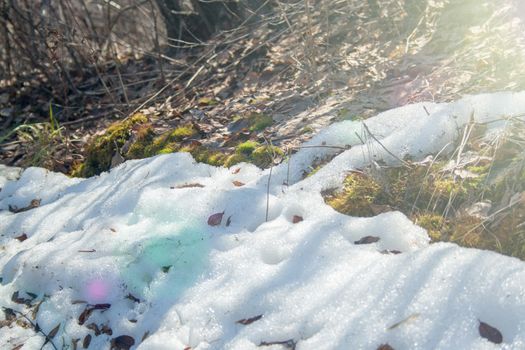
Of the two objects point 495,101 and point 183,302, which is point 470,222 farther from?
point 183,302

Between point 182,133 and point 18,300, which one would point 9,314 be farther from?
point 182,133

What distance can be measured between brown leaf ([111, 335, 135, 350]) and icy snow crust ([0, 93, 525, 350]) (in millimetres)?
33

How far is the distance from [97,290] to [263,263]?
82 centimetres

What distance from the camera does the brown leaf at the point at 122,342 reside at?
8.14ft

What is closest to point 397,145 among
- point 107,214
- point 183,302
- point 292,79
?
point 183,302

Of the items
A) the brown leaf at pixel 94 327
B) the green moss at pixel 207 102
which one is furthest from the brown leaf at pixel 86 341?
the green moss at pixel 207 102

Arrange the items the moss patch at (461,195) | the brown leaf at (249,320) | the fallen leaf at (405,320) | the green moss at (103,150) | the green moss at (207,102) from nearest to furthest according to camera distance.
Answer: the fallen leaf at (405,320) < the brown leaf at (249,320) < the moss patch at (461,195) < the green moss at (103,150) < the green moss at (207,102)

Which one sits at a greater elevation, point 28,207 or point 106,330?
point 28,207

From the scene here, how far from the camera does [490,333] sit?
190 centimetres

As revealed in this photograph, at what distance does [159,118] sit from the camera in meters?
4.73

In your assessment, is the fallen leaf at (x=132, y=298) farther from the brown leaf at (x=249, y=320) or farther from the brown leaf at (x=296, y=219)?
the brown leaf at (x=296, y=219)

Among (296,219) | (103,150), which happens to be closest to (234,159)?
(296,219)

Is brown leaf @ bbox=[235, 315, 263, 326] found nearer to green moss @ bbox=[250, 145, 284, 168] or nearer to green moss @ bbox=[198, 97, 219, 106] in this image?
green moss @ bbox=[250, 145, 284, 168]

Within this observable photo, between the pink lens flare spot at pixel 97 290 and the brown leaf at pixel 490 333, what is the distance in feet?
5.42
